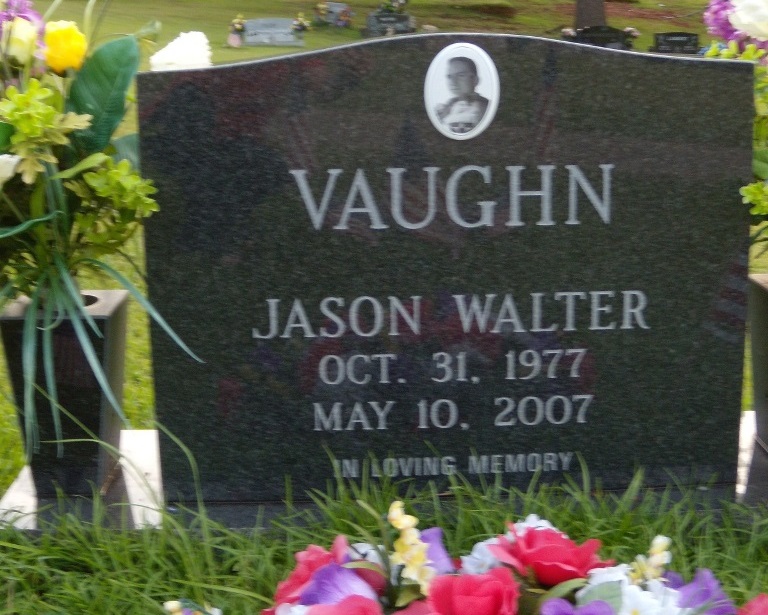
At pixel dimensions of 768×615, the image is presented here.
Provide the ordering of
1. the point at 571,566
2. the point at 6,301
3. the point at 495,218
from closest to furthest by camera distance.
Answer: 1. the point at 571,566
2. the point at 6,301
3. the point at 495,218

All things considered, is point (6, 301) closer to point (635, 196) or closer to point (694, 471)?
point (635, 196)

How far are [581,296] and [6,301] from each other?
1.39 meters

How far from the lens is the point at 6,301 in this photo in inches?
93.7

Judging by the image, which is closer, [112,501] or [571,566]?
[571,566]

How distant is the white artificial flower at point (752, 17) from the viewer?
2.78m

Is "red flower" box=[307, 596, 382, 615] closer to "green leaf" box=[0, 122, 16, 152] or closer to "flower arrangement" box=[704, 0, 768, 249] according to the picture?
"green leaf" box=[0, 122, 16, 152]

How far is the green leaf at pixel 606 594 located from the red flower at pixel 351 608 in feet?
0.89

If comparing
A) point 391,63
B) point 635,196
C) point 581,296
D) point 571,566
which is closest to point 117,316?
point 391,63

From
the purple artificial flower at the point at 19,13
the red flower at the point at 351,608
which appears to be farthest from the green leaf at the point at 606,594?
the purple artificial flower at the point at 19,13

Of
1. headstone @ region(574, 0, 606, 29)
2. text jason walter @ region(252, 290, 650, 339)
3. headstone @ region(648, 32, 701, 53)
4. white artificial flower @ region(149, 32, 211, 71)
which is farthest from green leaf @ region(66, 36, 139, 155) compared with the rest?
headstone @ region(574, 0, 606, 29)

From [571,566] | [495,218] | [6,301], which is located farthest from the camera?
[495,218]

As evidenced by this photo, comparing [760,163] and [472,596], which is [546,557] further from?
[760,163]

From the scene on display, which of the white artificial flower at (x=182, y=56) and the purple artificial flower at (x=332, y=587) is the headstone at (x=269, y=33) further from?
the purple artificial flower at (x=332, y=587)

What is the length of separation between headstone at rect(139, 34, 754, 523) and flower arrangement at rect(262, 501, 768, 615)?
3.70 feet
